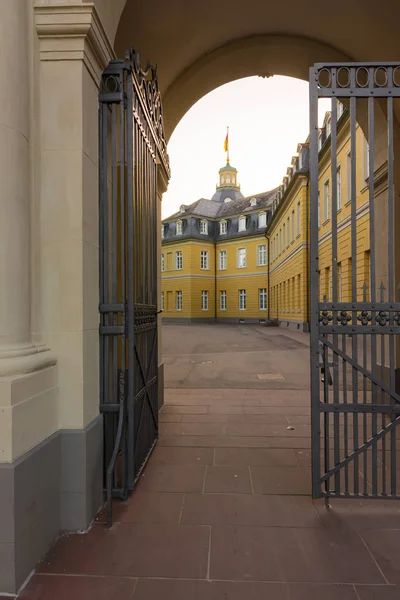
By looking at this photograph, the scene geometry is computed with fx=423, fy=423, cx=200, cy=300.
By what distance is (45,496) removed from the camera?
268 cm

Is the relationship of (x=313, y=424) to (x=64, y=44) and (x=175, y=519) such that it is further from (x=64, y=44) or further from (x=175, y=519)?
(x=64, y=44)

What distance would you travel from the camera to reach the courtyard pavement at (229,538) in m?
2.35

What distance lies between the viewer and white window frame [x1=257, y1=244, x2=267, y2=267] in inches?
1781

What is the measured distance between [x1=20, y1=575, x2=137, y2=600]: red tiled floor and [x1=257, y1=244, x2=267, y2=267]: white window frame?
43.7 m

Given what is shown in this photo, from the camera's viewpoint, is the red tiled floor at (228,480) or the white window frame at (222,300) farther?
the white window frame at (222,300)

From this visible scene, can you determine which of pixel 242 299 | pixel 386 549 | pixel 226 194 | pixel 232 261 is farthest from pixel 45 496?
pixel 226 194

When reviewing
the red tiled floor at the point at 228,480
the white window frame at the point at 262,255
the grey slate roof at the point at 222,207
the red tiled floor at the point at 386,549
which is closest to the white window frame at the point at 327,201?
the red tiled floor at the point at 228,480

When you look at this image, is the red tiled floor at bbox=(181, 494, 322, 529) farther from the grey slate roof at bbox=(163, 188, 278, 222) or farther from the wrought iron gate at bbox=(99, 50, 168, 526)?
the grey slate roof at bbox=(163, 188, 278, 222)

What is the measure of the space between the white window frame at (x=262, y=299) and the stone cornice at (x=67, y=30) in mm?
42527

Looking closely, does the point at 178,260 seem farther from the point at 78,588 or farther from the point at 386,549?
the point at 78,588

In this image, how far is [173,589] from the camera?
232 cm

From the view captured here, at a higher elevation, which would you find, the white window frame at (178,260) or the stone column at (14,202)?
the white window frame at (178,260)

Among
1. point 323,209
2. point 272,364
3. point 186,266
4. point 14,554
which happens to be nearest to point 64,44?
point 14,554

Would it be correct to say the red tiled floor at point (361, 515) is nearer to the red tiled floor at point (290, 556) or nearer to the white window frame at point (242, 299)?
the red tiled floor at point (290, 556)
